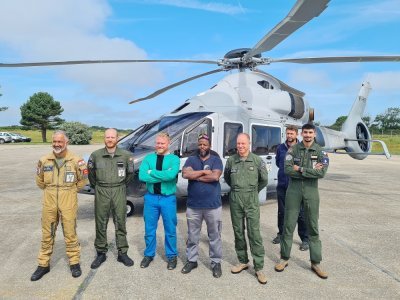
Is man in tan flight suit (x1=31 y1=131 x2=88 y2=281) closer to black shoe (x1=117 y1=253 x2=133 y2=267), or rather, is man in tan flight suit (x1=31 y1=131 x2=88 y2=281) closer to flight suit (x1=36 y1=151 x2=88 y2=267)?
flight suit (x1=36 y1=151 x2=88 y2=267)

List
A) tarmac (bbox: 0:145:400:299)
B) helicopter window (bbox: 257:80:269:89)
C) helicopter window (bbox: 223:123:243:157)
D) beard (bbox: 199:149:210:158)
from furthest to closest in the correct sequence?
helicopter window (bbox: 257:80:269:89) < helicopter window (bbox: 223:123:243:157) < beard (bbox: 199:149:210:158) < tarmac (bbox: 0:145:400:299)

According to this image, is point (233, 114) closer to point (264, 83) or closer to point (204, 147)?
point (264, 83)

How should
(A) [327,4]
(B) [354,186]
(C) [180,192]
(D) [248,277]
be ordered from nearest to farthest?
(A) [327,4] → (D) [248,277] → (C) [180,192] → (B) [354,186]

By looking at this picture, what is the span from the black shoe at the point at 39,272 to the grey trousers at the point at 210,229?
1.60 metres

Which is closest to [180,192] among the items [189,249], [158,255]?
[158,255]

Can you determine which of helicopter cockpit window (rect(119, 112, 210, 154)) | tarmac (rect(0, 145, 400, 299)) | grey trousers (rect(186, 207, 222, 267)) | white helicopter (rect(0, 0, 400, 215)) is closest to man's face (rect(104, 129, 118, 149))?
grey trousers (rect(186, 207, 222, 267))

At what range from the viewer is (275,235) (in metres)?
5.34

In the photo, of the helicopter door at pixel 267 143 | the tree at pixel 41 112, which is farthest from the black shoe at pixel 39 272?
the tree at pixel 41 112

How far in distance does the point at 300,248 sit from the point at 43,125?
182 feet

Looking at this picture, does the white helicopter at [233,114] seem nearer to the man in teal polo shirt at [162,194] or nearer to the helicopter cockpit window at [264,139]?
the helicopter cockpit window at [264,139]

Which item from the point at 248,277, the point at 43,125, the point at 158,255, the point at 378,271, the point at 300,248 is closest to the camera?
the point at 248,277

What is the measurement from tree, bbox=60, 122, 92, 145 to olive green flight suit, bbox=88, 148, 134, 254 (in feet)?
127

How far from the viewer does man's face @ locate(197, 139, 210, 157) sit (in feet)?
12.6

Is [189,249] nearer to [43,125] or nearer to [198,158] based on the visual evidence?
[198,158]
